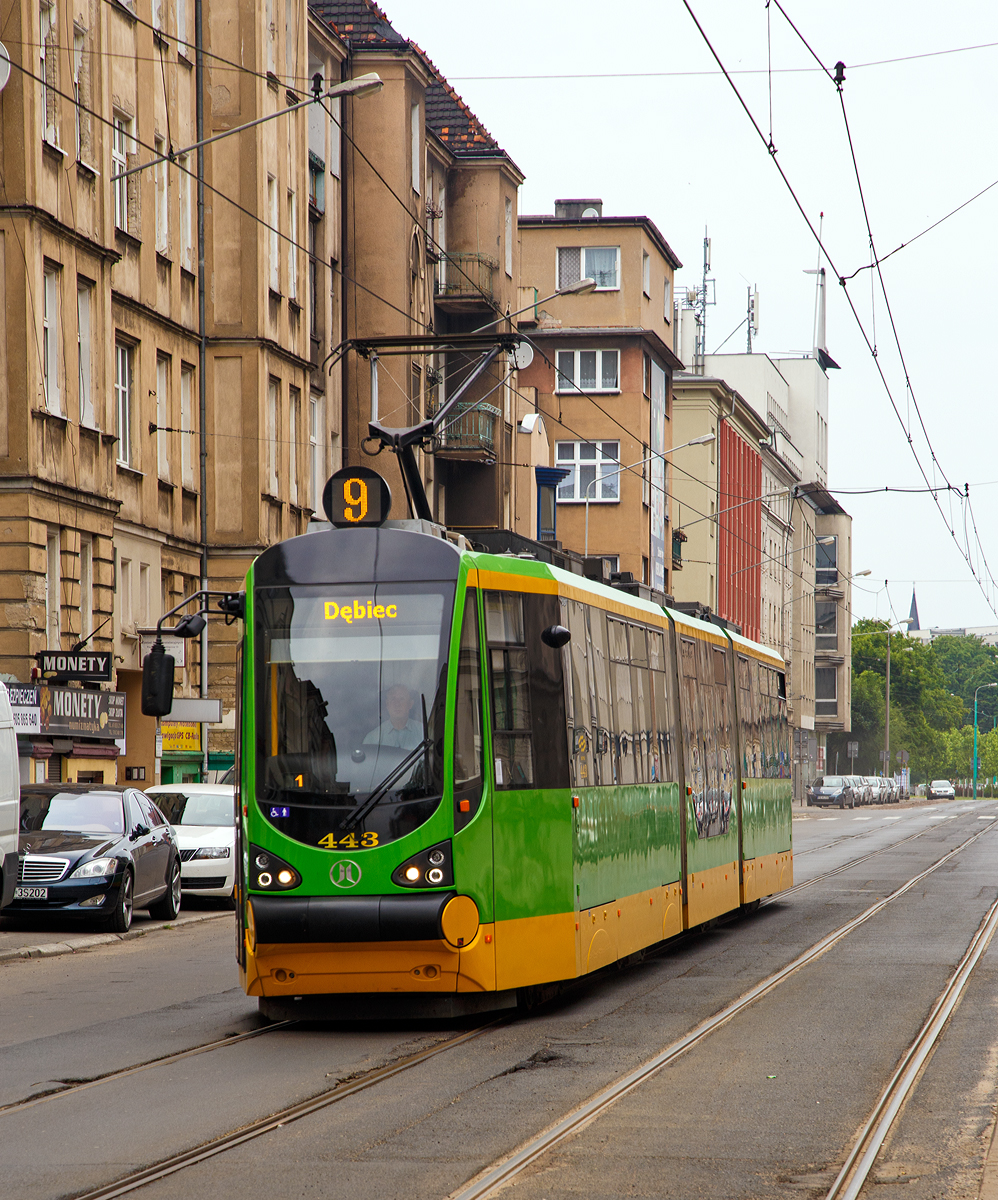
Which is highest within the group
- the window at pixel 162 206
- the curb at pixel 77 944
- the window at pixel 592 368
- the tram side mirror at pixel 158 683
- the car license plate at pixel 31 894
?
the window at pixel 592 368

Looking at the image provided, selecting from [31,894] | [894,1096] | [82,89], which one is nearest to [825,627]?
[82,89]

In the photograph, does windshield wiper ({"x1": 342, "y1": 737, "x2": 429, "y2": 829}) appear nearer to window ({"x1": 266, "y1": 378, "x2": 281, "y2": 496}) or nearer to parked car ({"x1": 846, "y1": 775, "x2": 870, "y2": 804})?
window ({"x1": 266, "y1": 378, "x2": 281, "y2": 496})

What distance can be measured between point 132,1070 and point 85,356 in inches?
732

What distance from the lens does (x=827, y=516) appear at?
117188 mm

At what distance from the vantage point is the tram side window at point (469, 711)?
11.3 m

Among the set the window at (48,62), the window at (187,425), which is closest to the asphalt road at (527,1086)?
the window at (48,62)

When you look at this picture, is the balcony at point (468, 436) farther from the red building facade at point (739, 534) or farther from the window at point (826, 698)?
the window at point (826, 698)

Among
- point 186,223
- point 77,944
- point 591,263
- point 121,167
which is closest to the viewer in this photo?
point 77,944

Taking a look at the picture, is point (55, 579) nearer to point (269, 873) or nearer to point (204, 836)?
point (204, 836)

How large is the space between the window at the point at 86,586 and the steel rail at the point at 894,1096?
1520cm

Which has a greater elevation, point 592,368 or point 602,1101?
point 592,368

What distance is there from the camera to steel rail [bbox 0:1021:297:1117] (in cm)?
899

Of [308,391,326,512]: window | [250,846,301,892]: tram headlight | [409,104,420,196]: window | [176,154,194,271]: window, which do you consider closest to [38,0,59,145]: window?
[176,154,194,271]: window

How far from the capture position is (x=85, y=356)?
2723cm
